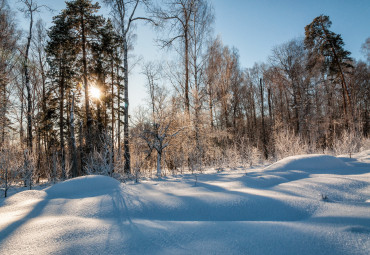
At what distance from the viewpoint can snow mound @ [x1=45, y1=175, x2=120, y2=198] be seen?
3938mm

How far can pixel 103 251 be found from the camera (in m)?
1.47

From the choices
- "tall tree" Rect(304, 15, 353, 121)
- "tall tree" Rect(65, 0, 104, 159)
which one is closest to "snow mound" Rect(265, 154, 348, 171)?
"tall tree" Rect(65, 0, 104, 159)

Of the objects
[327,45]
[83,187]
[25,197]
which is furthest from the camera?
[327,45]

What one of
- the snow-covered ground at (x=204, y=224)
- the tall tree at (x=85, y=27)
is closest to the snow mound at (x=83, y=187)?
the snow-covered ground at (x=204, y=224)

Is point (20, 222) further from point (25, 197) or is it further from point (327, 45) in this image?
point (327, 45)

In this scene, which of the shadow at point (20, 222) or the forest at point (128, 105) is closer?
the shadow at point (20, 222)

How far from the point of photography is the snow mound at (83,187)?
3.94 meters

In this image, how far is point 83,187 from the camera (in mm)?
4180

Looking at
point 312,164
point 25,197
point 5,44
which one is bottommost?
point 25,197

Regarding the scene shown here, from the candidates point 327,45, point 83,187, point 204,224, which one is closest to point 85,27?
point 83,187

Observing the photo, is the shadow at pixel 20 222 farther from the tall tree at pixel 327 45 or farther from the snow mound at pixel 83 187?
the tall tree at pixel 327 45

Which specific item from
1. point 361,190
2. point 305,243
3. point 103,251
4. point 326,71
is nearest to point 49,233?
point 103,251

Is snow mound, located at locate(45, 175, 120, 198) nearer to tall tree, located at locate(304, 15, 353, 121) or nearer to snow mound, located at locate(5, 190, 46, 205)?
snow mound, located at locate(5, 190, 46, 205)

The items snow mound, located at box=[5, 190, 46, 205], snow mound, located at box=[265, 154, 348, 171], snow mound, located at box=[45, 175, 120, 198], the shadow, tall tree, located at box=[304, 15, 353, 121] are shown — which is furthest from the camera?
tall tree, located at box=[304, 15, 353, 121]
